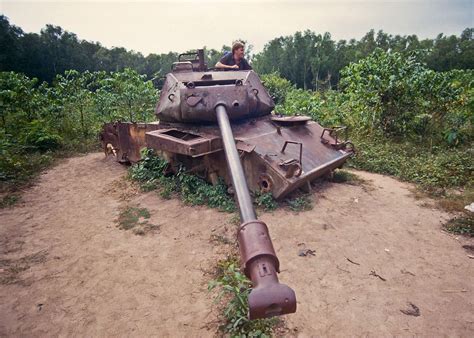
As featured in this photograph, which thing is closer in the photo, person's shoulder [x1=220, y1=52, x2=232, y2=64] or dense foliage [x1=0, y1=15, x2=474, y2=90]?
person's shoulder [x1=220, y1=52, x2=232, y2=64]

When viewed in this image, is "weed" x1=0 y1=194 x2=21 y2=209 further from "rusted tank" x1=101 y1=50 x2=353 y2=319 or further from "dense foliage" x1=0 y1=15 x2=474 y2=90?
"dense foliage" x1=0 y1=15 x2=474 y2=90

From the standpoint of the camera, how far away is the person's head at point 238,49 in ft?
21.1

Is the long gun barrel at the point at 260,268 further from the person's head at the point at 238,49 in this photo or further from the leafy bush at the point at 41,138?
the leafy bush at the point at 41,138

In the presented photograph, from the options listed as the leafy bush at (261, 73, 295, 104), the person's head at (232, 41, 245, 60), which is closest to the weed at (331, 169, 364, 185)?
the person's head at (232, 41, 245, 60)

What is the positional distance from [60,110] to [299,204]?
9371 millimetres

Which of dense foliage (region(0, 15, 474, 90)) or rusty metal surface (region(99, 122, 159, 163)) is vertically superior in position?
dense foliage (region(0, 15, 474, 90))

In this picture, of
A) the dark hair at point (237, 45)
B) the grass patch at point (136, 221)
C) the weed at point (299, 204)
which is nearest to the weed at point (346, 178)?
the weed at point (299, 204)

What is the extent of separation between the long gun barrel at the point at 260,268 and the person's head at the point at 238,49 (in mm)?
4710

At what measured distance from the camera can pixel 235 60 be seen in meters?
6.70

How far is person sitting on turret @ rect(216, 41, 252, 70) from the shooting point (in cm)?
645

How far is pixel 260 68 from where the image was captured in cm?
4700

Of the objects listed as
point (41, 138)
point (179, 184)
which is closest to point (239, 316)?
point (179, 184)

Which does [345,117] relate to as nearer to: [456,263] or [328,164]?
[328,164]

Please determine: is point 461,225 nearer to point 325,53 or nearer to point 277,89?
point 277,89
